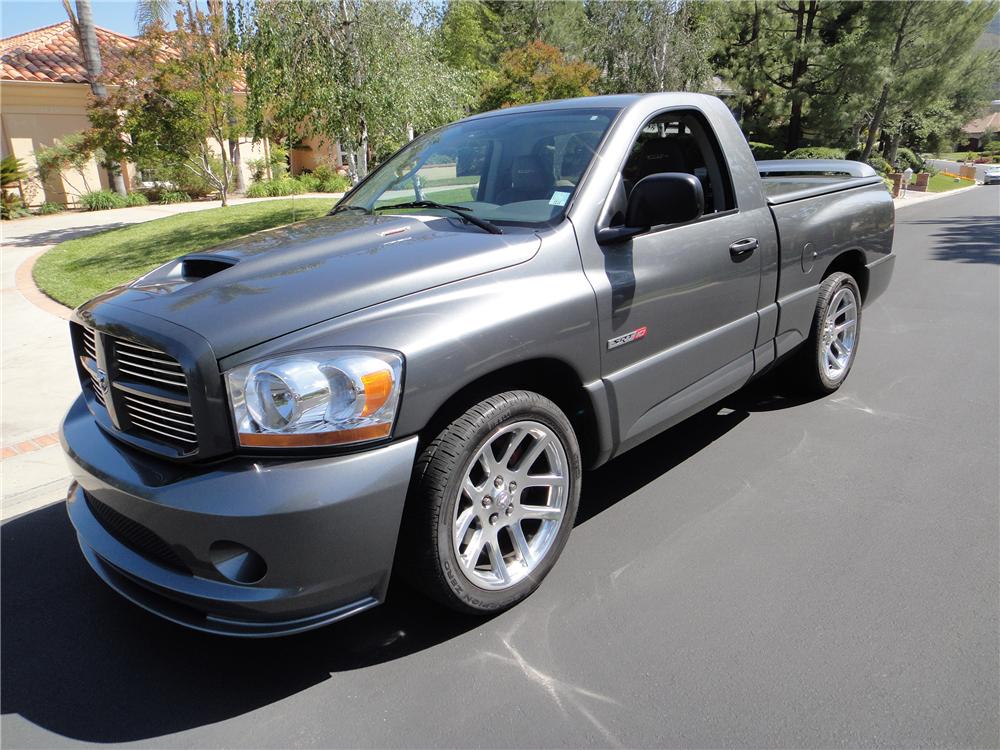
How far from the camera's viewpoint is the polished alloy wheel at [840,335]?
190 inches

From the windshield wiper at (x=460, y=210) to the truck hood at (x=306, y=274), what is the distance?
0.18 feet

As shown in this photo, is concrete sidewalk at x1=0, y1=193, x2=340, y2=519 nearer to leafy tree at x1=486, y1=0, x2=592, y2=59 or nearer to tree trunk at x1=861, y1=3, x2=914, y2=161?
tree trunk at x1=861, y1=3, x2=914, y2=161

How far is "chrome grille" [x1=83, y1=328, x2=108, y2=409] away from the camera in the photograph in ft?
9.26

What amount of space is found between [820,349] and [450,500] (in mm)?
3271

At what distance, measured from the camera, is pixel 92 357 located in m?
2.98

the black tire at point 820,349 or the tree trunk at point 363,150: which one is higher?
the tree trunk at point 363,150

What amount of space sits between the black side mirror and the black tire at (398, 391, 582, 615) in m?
0.82

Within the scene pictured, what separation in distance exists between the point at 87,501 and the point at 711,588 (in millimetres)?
2512

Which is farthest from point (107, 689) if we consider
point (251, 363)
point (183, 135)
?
point (183, 135)

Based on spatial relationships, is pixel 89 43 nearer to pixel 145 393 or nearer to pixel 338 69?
pixel 338 69

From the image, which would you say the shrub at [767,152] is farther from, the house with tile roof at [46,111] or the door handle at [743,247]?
the door handle at [743,247]

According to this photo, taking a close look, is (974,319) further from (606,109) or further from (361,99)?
(361,99)

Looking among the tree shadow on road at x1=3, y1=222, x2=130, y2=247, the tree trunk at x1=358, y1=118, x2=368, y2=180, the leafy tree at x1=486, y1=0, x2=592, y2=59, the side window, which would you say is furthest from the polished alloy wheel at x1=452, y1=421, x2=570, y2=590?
the leafy tree at x1=486, y1=0, x2=592, y2=59

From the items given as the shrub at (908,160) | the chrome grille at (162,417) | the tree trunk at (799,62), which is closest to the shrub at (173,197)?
the chrome grille at (162,417)
